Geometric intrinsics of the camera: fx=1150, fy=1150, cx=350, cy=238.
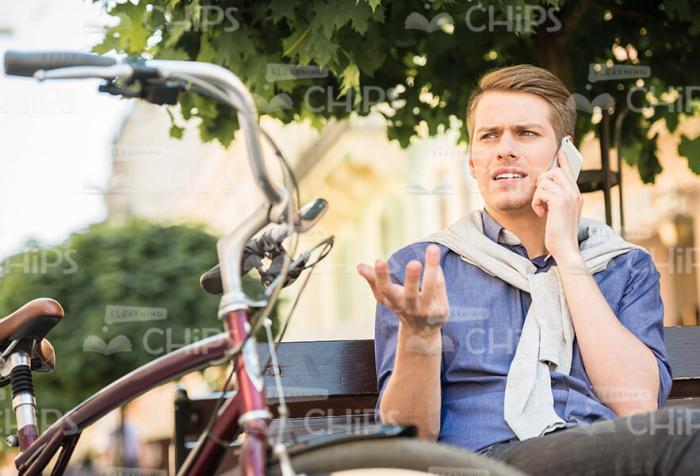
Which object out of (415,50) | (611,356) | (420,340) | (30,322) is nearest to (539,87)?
(611,356)

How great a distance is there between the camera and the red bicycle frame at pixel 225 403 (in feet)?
6.79

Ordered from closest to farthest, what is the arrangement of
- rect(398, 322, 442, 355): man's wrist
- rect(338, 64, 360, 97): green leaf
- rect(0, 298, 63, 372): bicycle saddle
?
rect(398, 322, 442, 355): man's wrist
rect(0, 298, 63, 372): bicycle saddle
rect(338, 64, 360, 97): green leaf

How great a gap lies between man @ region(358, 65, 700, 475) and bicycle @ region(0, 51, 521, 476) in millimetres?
262

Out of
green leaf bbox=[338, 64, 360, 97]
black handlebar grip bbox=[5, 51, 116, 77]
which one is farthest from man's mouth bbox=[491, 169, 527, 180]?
green leaf bbox=[338, 64, 360, 97]

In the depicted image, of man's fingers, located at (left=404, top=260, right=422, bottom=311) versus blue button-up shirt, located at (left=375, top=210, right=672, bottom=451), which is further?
blue button-up shirt, located at (left=375, top=210, right=672, bottom=451)

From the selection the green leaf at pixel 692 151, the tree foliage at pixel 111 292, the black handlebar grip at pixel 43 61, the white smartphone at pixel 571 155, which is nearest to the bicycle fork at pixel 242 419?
the black handlebar grip at pixel 43 61

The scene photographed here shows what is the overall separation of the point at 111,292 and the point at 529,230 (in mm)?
→ 14014

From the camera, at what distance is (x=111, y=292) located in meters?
16.6

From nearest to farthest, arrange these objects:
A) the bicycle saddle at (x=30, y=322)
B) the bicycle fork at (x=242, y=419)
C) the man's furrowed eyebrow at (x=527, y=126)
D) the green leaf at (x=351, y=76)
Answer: the bicycle fork at (x=242, y=419)
the bicycle saddle at (x=30, y=322)
the man's furrowed eyebrow at (x=527, y=126)
the green leaf at (x=351, y=76)

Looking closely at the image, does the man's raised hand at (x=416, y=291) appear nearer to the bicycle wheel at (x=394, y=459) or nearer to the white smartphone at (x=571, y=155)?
the bicycle wheel at (x=394, y=459)

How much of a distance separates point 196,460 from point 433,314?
60 cm

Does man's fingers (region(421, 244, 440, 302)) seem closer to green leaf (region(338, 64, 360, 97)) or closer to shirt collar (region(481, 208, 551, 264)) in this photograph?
shirt collar (region(481, 208, 551, 264))

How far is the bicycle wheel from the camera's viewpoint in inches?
80.9

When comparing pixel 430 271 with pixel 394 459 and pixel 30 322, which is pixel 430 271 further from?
pixel 30 322
